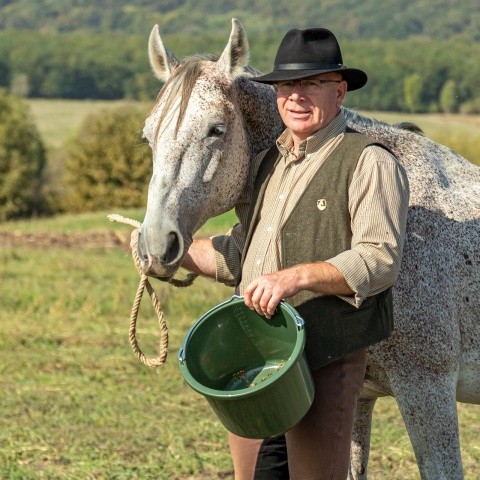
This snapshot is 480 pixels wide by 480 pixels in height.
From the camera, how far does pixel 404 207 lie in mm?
2859

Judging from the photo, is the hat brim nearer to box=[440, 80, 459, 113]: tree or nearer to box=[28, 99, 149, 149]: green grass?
box=[28, 99, 149, 149]: green grass

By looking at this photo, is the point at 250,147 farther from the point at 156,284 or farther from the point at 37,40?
the point at 37,40

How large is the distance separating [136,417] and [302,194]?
3.63 meters

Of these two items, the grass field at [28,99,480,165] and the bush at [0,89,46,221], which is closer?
the grass field at [28,99,480,165]

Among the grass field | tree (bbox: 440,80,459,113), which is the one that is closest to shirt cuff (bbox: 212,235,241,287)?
the grass field

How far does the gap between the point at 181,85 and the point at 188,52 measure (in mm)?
84350

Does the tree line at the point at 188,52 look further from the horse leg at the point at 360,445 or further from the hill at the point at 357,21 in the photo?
the horse leg at the point at 360,445

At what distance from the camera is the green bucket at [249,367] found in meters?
2.75

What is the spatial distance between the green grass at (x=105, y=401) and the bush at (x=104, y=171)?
108ft

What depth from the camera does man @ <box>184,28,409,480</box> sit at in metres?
2.79

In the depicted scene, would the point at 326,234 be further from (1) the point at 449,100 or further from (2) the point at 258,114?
(1) the point at 449,100

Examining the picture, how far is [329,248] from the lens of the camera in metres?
2.89

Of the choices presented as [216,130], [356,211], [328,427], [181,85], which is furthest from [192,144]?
[328,427]

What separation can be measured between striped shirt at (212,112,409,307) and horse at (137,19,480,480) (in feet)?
0.58
